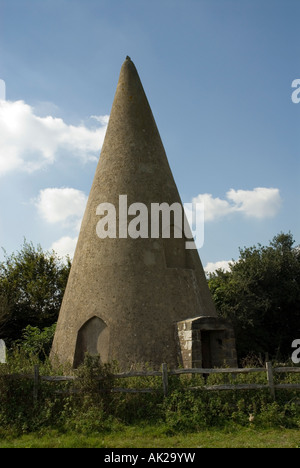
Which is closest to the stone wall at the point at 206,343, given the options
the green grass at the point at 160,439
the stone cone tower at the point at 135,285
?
the stone cone tower at the point at 135,285

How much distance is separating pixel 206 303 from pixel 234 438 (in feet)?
18.2

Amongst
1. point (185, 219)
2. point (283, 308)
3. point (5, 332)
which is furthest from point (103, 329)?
point (283, 308)

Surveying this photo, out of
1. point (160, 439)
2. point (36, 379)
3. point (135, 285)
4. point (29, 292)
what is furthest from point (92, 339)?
point (29, 292)

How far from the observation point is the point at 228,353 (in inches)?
438

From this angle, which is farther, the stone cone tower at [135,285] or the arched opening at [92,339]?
the arched opening at [92,339]

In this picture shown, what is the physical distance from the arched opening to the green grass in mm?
3468

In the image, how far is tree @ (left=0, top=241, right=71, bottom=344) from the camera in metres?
19.3

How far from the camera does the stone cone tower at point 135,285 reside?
36.4 ft

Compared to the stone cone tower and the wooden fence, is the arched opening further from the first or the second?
the wooden fence

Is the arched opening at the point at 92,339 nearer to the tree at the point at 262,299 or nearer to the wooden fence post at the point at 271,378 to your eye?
the wooden fence post at the point at 271,378

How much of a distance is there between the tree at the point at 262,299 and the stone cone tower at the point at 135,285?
315 inches

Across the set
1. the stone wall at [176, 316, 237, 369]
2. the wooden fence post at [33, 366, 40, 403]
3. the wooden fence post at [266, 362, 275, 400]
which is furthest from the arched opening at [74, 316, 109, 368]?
the wooden fence post at [266, 362, 275, 400]

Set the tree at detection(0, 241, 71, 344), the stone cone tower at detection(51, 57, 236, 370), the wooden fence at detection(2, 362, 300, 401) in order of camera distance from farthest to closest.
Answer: the tree at detection(0, 241, 71, 344) → the stone cone tower at detection(51, 57, 236, 370) → the wooden fence at detection(2, 362, 300, 401)

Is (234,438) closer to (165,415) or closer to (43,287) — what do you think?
(165,415)
